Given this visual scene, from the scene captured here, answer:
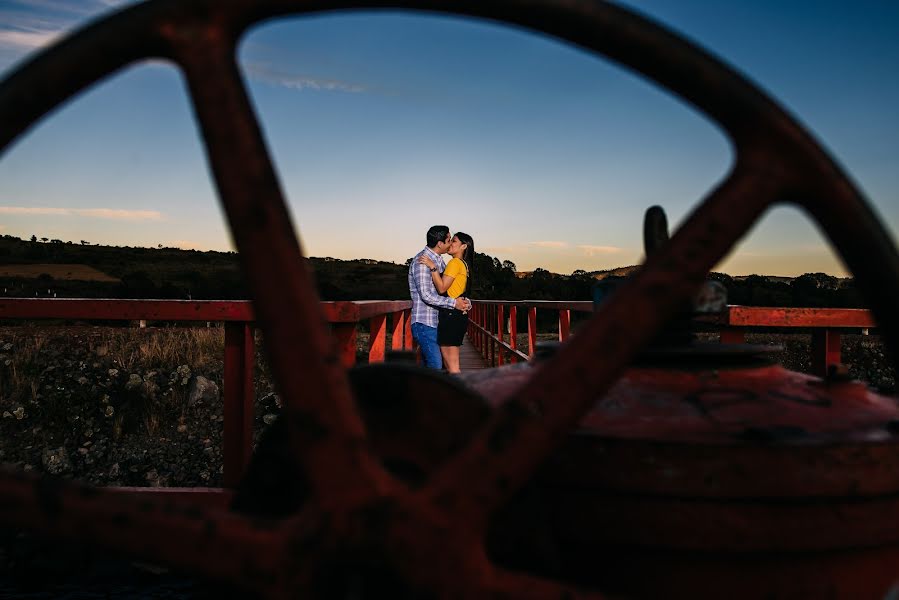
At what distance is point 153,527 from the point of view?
0.79 m

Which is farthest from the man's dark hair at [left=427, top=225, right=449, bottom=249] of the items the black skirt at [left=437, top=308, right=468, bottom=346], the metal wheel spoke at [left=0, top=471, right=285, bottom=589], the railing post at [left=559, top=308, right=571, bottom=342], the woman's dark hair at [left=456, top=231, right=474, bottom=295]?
the metal wheel spoke at [left=0, top=471, right=285, bottom=589]

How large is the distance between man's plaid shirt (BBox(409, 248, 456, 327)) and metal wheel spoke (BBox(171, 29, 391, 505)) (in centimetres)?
515

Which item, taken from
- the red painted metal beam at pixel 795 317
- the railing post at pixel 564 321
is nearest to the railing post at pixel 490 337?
the railing post at pixel 564 321

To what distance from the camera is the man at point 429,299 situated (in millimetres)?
6031

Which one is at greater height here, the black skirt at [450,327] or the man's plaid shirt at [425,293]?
the man's plaid shirt at [425,293]

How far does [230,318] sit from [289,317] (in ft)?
7.34

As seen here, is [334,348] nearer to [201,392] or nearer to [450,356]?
[450,356]

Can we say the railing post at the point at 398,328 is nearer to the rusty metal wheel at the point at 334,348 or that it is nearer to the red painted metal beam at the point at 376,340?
the red painted metal beam at the point at 376,340

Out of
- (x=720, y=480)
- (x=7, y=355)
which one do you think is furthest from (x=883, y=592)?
(x=7, y=355)

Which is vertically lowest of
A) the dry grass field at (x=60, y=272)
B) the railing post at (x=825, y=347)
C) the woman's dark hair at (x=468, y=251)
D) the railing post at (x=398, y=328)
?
the railing post at (x=398, y=328)

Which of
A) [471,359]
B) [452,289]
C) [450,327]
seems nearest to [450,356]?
[450,327]

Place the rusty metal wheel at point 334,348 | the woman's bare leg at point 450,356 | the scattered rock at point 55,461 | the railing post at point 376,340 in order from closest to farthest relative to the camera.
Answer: the rusty metal wheel at point 334,348 < the railing post at point 376,340 < the scattered rock at point 55,461 < the woman's bare leg at point 450,356

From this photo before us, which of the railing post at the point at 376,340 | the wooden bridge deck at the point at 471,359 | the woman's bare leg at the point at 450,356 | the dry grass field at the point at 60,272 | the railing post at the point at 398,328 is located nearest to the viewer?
the railing post at the point at 376,340

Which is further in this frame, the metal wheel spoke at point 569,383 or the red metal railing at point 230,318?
the red metal railing at point 230,318
